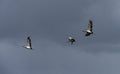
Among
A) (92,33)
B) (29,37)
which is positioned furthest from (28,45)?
(92,33)

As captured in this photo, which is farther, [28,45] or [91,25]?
[28,45]

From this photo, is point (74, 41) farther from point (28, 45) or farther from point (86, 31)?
point (28, 45)

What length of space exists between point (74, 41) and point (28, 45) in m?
14.5

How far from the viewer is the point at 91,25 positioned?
327 ft

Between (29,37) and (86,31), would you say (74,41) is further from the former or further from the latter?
(29,37)

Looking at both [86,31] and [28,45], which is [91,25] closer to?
[86,31]

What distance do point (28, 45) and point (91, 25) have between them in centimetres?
2021

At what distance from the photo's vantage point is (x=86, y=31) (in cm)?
10062

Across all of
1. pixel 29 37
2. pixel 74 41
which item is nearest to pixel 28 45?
pixel 29 37

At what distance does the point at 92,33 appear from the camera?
96.1m

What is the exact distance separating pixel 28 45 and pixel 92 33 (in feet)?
70.4

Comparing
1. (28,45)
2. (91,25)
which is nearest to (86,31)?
(91,25)

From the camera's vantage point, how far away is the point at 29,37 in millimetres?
110062

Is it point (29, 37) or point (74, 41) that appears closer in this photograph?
point (74, 41)
